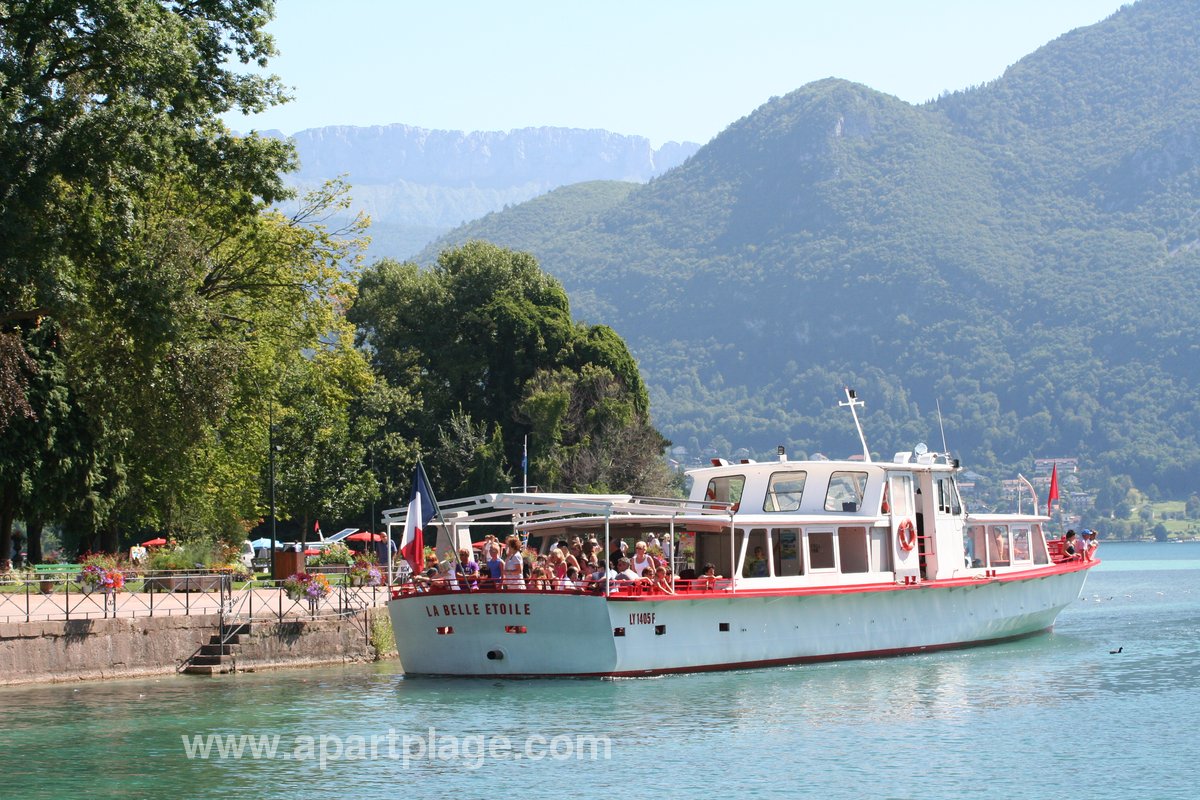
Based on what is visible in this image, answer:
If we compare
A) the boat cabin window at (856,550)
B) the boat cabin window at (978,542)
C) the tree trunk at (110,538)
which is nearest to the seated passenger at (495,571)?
the boat cabin window at (856,550)

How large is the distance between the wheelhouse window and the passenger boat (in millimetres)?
42

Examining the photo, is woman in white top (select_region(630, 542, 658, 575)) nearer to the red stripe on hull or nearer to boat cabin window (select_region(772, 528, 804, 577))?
the red stripe on hull

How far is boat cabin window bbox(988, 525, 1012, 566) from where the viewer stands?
3988 cm

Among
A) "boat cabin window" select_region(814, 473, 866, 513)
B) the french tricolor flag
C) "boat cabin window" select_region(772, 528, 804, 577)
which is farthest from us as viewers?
"boat cabin window" select_region(814, 473, 866, 513)

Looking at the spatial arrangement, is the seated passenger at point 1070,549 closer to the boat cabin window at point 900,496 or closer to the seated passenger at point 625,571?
the boat cabin window at point 900,496

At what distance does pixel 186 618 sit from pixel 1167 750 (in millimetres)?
18981

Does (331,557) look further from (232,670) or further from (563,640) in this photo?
(563,640)

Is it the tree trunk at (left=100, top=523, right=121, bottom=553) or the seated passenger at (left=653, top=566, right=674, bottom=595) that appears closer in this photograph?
the seated passenger at (left=653, top=566, right=674, bottom=595)

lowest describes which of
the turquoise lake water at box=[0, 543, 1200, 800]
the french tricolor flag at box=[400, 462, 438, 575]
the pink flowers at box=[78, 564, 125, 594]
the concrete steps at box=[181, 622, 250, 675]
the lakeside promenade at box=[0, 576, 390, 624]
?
the turquoise lake water at box=[0, 543, 1200, 800]

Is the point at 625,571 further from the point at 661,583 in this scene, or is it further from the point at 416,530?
the point at 416,530

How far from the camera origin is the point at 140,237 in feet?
116

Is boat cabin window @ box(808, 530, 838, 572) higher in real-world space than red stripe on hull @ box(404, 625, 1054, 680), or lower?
higher

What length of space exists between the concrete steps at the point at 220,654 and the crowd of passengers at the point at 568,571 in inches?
162

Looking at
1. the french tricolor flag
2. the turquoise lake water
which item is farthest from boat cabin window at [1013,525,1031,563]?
the french tricolor flag
